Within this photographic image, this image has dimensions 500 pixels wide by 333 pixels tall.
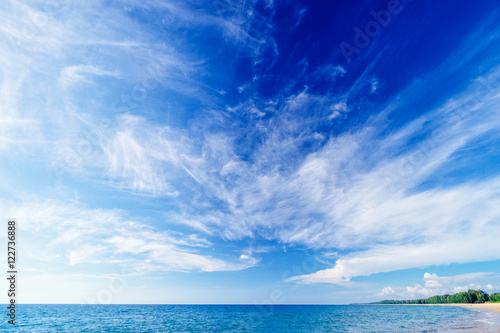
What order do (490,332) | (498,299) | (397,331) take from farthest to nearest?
(498,299)
(397,331)
(490,332)

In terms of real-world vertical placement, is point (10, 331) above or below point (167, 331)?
above

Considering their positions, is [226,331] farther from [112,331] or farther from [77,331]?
[77,331]

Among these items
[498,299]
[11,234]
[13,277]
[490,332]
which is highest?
[11,234]

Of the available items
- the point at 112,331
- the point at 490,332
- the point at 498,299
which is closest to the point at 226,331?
the point at 112,331

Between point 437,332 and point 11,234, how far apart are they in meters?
58.8

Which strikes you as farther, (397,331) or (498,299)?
(498,299)

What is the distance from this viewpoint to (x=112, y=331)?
4241 centimetres

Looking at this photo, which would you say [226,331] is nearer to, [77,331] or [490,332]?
[77,331]

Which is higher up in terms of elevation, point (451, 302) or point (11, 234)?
point (11, 234)

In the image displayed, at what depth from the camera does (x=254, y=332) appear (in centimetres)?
4272

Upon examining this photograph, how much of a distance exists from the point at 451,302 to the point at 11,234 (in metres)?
288

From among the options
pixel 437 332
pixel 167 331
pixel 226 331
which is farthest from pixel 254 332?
pixel 437 332

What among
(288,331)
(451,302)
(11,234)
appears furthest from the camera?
(451,302)

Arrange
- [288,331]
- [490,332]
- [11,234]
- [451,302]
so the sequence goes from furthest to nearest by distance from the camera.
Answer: [451,302]
[288,331]
[490,332]
[11,234]
